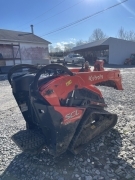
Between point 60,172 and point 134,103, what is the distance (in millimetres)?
4055

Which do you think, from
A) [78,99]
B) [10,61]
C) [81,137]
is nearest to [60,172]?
[81,137]

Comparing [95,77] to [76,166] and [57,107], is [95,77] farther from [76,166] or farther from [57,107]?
[76,166]

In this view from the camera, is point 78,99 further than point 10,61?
No

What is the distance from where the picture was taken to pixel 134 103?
5684mm

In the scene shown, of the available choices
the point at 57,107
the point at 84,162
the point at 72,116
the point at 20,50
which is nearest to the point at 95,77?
the point at 72,116

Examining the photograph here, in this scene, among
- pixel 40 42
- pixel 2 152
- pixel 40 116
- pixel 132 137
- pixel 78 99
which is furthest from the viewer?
pixel 40 42

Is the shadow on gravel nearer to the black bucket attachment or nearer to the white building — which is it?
the black bucket attachment

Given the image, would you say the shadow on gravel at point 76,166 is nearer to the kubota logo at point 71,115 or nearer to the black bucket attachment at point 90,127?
the black bucket attachment at point 90,127

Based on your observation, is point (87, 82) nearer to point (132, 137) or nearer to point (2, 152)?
point (132, 137)

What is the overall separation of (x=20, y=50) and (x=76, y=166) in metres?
21.8

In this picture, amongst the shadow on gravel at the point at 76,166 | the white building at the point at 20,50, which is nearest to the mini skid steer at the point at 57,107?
the shadow on gravel at the point at 76,166

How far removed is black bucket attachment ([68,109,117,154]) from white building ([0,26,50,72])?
1816 centimetres

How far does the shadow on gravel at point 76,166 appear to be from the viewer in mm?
2512

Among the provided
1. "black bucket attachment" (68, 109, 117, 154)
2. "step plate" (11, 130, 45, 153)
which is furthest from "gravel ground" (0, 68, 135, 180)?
"step plate" (11, 130, 45, 153)
